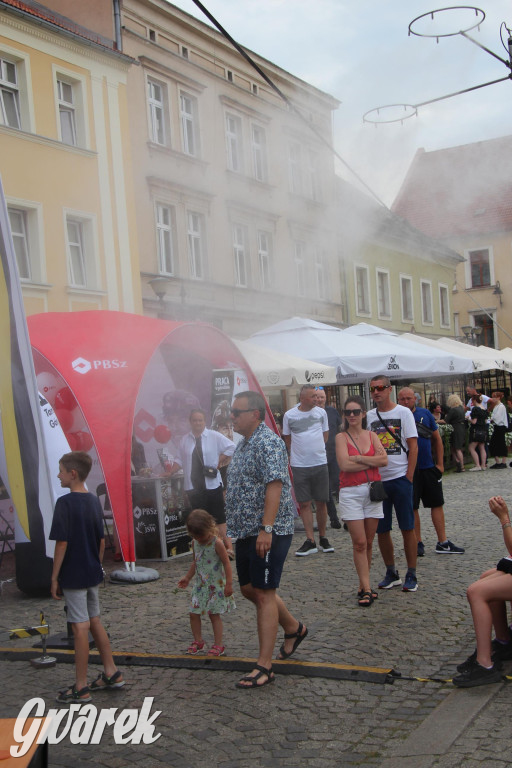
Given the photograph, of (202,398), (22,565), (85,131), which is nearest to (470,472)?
(202,398)

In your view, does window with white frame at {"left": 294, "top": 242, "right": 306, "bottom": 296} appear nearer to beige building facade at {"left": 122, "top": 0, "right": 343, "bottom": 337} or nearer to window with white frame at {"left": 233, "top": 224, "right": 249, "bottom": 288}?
beige building facade at {"left": 122, "top": 0, "right": 343, "bottom": 337}

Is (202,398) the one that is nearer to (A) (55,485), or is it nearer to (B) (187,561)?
(B) (187,561)

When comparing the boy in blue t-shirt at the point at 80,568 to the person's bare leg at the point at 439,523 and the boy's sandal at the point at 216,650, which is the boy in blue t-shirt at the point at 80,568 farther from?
the person's bare leg at the point at 439,523

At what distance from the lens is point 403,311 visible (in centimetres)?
3145

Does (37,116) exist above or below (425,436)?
above

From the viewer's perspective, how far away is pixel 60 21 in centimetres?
1792

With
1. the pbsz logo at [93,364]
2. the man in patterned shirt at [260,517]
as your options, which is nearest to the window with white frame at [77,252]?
the pbsz logo at [93,364]

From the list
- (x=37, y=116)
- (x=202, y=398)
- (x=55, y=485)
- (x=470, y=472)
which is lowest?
(x=470, y=472)

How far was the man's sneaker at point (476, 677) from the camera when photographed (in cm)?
470

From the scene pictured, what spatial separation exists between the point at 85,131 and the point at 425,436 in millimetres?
12021

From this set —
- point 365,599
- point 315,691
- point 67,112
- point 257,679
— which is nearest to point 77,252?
point 67,112

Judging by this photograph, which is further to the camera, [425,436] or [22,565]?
[425,436]

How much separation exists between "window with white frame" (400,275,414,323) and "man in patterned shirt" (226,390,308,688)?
26.4m

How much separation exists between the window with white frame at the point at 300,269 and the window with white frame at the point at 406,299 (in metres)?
10.8
